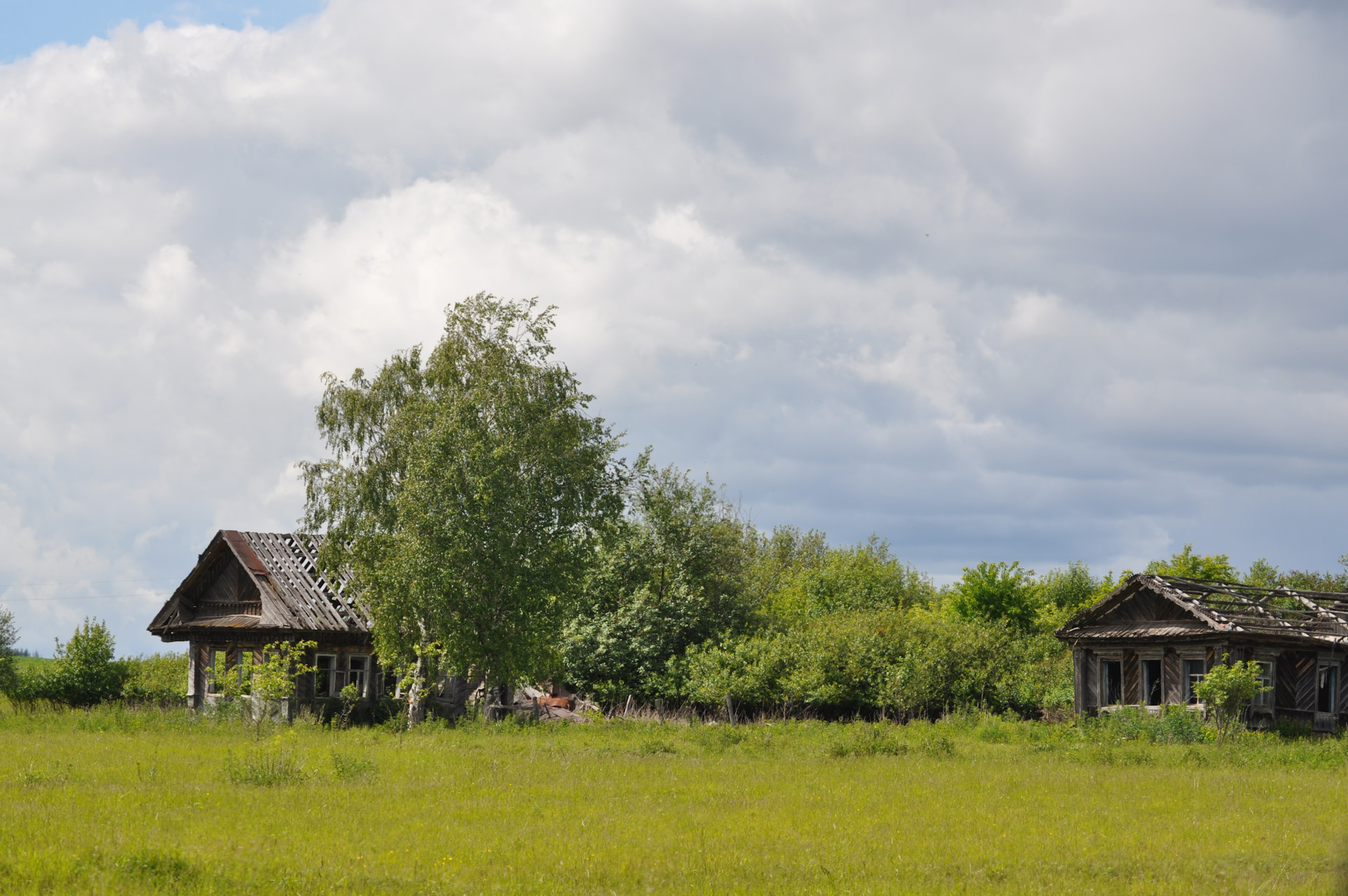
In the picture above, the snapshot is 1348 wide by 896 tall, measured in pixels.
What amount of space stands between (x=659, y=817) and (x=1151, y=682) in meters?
26.4

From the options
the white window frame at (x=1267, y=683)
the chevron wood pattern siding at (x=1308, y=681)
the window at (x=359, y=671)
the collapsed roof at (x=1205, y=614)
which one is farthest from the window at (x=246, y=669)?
the chevron wood pattern siding at (x=1308, y=681)

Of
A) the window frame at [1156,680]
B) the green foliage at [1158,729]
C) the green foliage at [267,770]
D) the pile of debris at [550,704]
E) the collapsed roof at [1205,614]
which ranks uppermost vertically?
the collapsed roof at [1205,614]

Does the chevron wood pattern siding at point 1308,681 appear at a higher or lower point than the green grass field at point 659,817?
higher

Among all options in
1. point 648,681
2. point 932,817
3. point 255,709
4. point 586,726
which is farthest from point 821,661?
point 932,817

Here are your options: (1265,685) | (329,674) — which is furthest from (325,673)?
(1265,685)

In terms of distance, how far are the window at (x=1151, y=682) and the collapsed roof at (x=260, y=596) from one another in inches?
1042

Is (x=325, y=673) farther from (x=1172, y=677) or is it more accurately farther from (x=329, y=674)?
(x=1172, y=677)

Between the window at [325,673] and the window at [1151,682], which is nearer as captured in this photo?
the window at [1151,682]

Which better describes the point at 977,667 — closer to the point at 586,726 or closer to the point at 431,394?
the point at 586,726

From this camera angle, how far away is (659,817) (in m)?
16.7

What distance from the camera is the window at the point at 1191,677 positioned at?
34.8 meters

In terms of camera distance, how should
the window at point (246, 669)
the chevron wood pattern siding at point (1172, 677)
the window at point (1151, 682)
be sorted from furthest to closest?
the window at point (1151, 682), the chevron wood pattern siding at point (1172, 677), the window at point (246, 669)

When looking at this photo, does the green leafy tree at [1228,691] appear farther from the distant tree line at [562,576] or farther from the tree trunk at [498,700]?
the tree trunk at [498,700]

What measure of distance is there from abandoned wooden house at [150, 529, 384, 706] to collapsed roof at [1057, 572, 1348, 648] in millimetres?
25138
